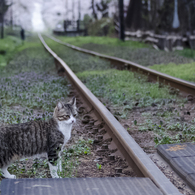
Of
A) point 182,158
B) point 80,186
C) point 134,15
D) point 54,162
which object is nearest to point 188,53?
point 182,158

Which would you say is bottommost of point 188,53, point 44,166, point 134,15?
point 44,166

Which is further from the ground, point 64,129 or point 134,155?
point 64,129

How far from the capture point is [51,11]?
114 m

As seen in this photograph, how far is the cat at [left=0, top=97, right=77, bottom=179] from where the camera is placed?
317 centimetres

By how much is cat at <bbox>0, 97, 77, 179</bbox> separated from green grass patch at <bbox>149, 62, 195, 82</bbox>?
5.89 meters

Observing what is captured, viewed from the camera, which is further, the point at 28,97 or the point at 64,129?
the point at 28,97

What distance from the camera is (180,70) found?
33.3 feet

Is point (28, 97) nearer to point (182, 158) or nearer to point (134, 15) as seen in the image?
point (182, 158)

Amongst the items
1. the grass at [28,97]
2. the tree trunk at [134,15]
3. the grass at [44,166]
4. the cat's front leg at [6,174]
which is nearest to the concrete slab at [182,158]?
the grass at [44,166]

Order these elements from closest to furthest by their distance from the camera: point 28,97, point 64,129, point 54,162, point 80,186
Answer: point 80,186 → point 54,162 → point 64,129 → point 28,97

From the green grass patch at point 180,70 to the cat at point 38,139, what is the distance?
232 inches

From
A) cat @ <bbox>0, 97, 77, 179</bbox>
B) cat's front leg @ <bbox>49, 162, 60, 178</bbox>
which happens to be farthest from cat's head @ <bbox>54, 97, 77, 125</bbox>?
cat's front leg @ <bbox>49, 162, 60, 178</bbox>

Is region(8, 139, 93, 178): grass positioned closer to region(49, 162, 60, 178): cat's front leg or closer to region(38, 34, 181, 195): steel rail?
region(49, 162, 60, 178): cat's front leg

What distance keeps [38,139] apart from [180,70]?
7.55 m
